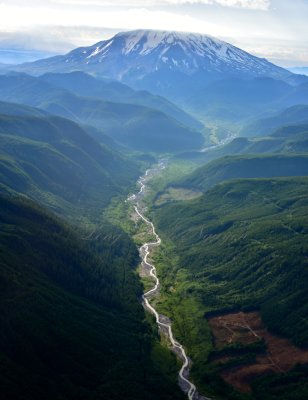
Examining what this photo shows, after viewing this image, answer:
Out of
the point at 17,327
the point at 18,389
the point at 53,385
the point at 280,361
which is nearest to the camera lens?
the point at 18,389

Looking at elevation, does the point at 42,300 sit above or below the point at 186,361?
above

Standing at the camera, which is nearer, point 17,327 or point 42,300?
point 17,327

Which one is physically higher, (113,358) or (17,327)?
(17,327)

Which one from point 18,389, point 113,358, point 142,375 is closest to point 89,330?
point 113,358

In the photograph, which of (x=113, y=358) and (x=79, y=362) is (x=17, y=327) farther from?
Answer: (x=113, y=358)

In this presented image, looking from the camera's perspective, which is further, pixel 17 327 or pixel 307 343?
pixel 307 343

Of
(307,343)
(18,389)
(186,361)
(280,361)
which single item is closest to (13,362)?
(18,389)

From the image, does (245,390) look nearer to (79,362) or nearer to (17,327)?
(79,362)

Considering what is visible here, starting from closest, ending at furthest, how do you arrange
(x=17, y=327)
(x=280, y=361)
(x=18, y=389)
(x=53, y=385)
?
(x=18, y=389) → (x=53, y=385) → (x=17, y=327) → (x=280, y=361)
